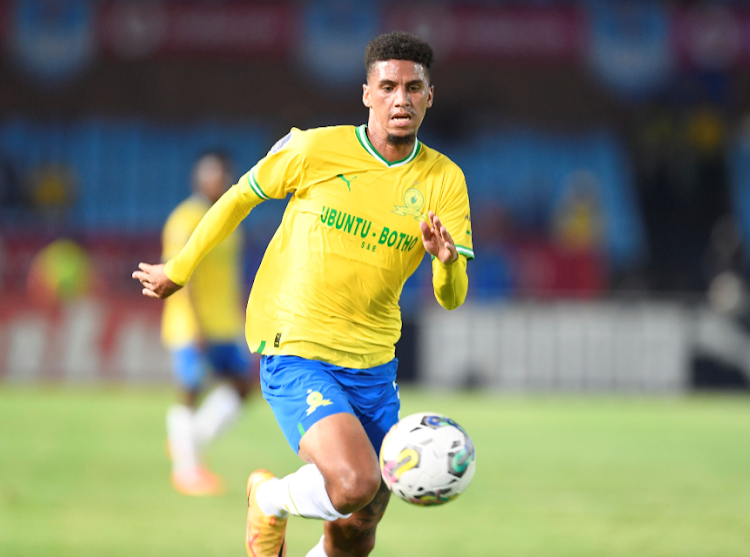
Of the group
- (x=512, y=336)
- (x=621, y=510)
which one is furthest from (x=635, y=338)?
(x=621, y=510)

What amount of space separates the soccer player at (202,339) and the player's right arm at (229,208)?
3.33 meters

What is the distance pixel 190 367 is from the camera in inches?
324

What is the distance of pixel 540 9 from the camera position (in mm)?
22531

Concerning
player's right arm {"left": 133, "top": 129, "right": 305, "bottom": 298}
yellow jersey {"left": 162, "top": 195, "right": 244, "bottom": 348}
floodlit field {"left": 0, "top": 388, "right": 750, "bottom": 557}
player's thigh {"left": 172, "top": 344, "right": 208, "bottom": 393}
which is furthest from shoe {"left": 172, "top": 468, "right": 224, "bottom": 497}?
player's right arm {"left": 133, "top": 129, "right": 305, "bottom": 298}

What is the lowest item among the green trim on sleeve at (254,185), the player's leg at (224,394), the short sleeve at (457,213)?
the player's leg at (224,394)

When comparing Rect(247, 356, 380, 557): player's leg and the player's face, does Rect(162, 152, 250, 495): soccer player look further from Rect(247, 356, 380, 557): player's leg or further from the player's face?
the player's face

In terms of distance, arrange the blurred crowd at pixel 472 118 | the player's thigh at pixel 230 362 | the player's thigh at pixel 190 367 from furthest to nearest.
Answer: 1. the blurred crowd at pixel 472 118
2. the player's thigh at pixel 230 362
3. the player's thigh at pixel 190 367

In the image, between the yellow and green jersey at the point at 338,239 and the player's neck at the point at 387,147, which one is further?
the player's neck at the point at 387,147

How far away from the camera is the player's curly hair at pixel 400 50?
4.58 meters

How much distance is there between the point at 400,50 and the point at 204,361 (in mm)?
4650

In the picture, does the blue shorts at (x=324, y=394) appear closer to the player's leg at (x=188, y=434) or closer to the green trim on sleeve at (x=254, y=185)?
the green trim on sleeve at (x=254, y=185)

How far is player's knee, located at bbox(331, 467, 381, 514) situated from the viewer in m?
4.17

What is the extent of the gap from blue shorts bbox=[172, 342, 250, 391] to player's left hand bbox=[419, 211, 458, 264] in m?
4.33

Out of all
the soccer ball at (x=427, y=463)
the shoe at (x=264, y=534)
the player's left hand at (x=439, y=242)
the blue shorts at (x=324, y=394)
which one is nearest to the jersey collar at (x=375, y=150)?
the player's left hand at (x=439, y=242)
